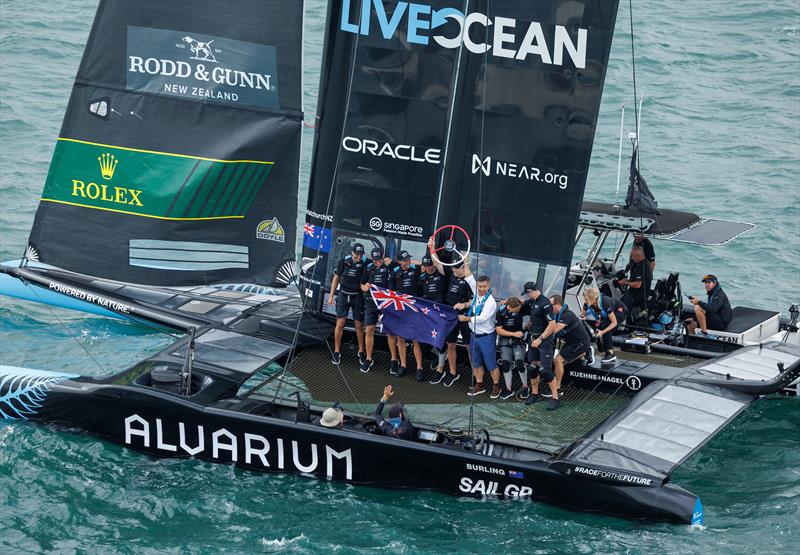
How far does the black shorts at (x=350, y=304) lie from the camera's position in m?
15.0

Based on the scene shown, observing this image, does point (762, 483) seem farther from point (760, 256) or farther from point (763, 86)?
point (763, 86)

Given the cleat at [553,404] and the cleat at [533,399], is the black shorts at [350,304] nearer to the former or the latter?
the cleat at [533,399]

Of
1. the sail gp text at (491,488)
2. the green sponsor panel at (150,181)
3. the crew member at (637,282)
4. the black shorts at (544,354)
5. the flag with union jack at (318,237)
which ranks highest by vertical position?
the green sponsor panel at (150,181)

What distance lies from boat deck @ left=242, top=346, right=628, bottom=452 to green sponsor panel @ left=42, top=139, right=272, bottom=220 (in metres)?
2.20

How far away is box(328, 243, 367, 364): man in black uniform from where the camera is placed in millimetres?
14961

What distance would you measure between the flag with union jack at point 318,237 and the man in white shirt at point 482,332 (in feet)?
6.56

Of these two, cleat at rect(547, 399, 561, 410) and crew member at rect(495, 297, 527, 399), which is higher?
crew member at rect(495, 297, 527, 399)

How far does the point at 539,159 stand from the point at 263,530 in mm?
5367

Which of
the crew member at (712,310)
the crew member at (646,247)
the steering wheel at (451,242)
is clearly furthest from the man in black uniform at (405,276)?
the crew member at (712,310)

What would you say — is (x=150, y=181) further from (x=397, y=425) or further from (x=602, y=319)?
(x=602, y=319)

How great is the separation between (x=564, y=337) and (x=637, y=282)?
271cm

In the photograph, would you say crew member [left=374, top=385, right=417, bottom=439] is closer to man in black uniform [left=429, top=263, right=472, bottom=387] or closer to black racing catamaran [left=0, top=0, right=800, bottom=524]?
black racing catamaran [left=0, top=0, right=800, bottom=524]

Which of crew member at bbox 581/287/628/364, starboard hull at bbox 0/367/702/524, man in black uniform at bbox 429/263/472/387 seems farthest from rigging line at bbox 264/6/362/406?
crew member at bbox 581/287/628/364

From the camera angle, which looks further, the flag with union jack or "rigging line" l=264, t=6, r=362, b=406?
the flag with union jack
